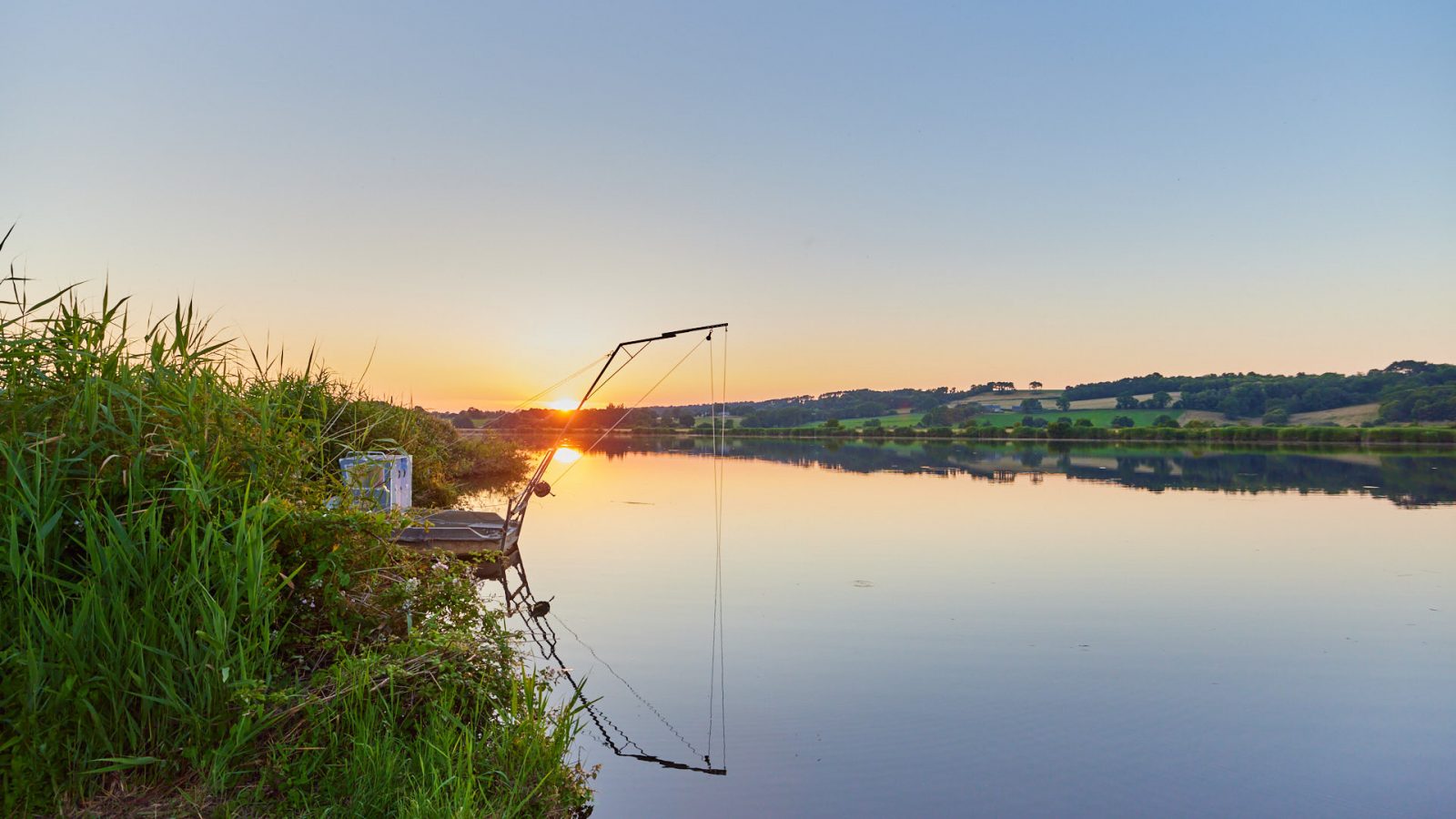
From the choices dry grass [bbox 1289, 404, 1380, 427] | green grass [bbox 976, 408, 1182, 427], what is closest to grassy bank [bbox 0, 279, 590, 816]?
green grass [bbox 976, 408, 1182, 427]

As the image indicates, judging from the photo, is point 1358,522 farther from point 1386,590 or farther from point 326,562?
point 326,562

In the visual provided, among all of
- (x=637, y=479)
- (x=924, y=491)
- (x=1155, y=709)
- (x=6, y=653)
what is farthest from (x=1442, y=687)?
(x=637, y=479)

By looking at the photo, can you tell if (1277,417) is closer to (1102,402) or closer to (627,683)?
(1102,402)

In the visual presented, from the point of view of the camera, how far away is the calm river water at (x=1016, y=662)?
18.8 feet

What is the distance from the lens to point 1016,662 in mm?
8570

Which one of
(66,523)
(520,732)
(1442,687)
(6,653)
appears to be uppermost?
(66,523)

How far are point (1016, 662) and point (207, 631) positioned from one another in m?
7.10

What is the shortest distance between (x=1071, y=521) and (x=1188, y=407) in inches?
3266

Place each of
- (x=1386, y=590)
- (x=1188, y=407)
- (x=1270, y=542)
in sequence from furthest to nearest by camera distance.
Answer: (x=1188, y=407) < (x=1270, y=542) < (x=1386, y=590)

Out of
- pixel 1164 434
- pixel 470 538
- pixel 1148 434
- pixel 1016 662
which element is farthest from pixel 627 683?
pixel 1164 434

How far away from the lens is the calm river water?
5.73 metres

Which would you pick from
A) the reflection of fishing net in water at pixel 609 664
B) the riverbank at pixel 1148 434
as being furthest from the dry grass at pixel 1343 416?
the reflection of fishing net in water at pixel 609 664

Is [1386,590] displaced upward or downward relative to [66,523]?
downward

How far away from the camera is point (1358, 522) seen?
1970 cm
